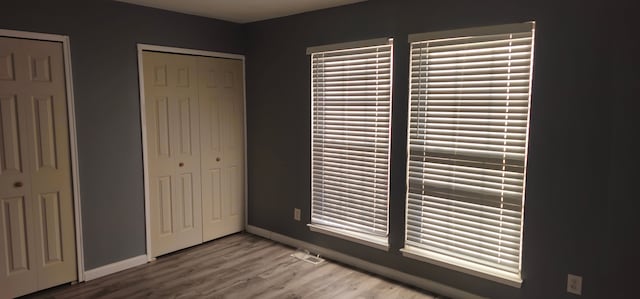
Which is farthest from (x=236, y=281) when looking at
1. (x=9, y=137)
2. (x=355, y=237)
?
(x=9, y=137)

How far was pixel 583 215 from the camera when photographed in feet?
8.09

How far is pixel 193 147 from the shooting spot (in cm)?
401

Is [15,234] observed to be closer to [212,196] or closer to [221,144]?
[212,196]

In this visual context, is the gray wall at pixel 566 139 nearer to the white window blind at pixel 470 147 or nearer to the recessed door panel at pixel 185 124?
the white window blind at pixel 470 147

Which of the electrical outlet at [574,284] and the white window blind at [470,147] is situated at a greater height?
the white window blind at [470,147]

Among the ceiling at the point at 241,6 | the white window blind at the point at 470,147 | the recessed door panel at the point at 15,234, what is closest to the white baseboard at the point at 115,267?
the recessed door panel at the point at 15,234

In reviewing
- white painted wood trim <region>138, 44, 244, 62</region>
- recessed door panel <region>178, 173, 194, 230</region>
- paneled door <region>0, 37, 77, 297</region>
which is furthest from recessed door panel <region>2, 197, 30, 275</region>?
white painted wood trim <region>138, 44, 244, 62</region>

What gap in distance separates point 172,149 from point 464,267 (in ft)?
8.91

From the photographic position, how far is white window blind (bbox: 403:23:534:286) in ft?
8.79

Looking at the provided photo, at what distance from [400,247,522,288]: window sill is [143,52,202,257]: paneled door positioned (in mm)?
2125

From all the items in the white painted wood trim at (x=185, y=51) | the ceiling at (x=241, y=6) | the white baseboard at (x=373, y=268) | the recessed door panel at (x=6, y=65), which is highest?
the ceiling at (x=241, y=6)

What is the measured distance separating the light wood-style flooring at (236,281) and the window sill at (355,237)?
26 cm

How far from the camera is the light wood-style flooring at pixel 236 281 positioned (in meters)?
3.12

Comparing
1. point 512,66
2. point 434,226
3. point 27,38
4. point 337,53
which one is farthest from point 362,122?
point 27,38
